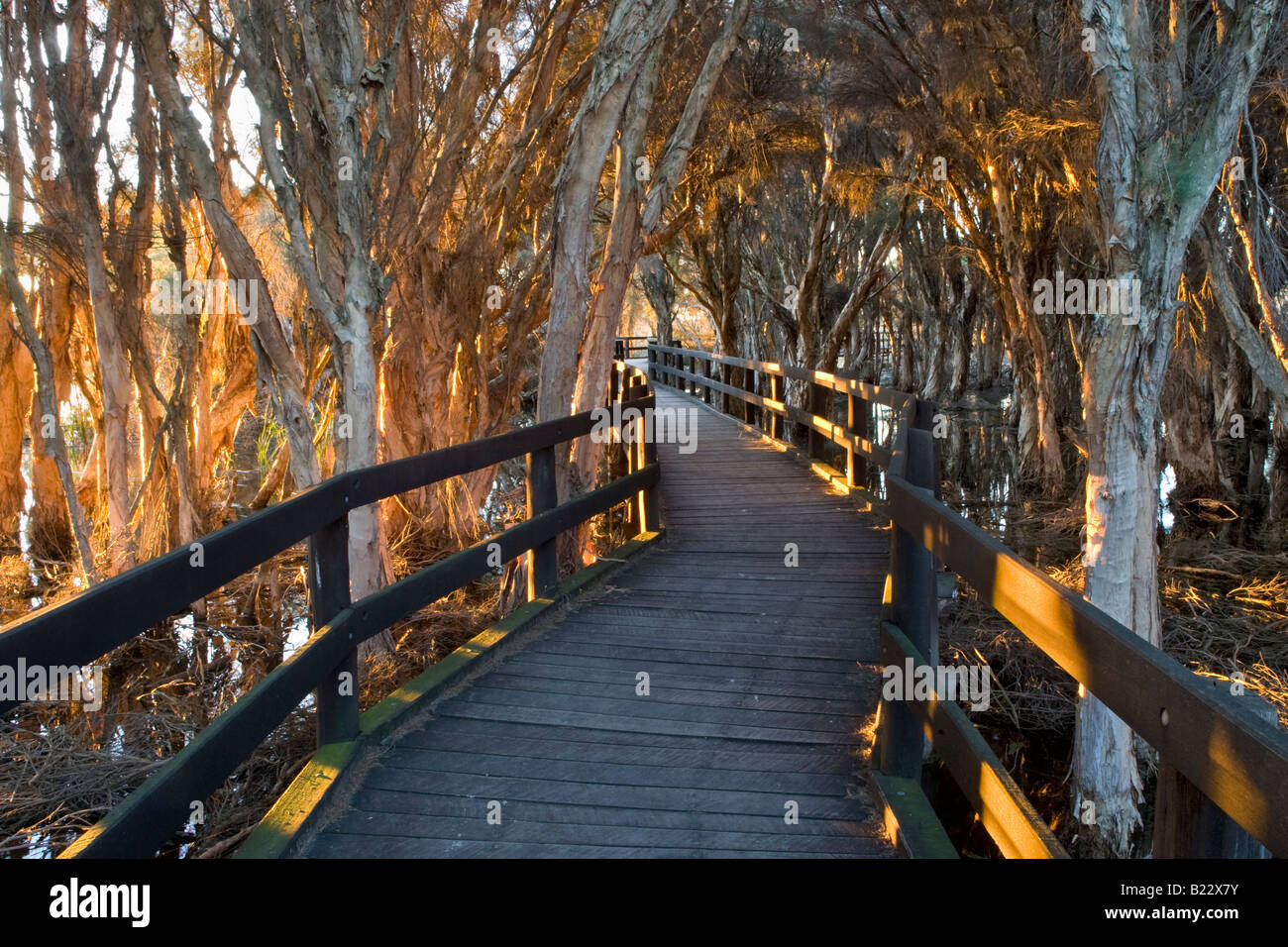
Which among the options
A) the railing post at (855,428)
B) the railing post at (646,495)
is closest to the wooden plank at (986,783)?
the railing post at (646,495)

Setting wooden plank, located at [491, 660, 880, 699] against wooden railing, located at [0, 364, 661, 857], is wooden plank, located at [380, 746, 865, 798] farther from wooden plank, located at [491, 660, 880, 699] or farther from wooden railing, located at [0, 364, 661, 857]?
wooden plank, located at [491, 660, 880, 699]

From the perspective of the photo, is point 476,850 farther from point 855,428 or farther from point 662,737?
point 855,428

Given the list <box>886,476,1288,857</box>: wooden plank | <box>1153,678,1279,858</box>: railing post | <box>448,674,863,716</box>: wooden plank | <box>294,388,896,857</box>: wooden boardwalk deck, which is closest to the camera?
<box>886,476,1288,857</box>: wooden plank

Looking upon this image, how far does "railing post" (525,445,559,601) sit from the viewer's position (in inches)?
234

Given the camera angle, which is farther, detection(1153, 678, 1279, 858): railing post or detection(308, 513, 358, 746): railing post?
detection(308, 513, 358, 746): railing post

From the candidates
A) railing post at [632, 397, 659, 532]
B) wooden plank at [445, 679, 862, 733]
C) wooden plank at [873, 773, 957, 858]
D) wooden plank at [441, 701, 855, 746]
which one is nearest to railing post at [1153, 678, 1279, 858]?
wooden plank at [873, 773, 957, 858]

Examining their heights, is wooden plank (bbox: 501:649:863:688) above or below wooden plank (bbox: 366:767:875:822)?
above

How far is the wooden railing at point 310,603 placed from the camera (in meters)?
2.21

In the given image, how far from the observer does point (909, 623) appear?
3.64m

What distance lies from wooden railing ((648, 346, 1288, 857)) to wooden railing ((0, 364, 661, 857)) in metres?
1.97

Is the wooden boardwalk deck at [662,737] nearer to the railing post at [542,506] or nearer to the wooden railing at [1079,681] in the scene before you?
the railing post at [542,506]

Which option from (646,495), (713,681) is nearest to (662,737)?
(713,681)
